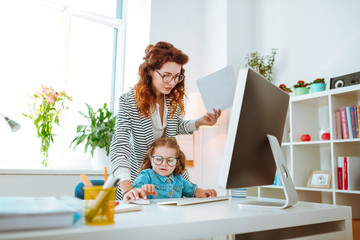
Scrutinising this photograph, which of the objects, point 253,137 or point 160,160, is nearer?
point 253,137

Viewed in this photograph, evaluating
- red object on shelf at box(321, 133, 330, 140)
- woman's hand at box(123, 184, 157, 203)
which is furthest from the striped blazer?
red object on shelf at box(321, 133, 330, 140)

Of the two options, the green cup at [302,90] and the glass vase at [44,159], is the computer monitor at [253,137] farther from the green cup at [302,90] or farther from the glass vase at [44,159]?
the glass vase at [44,159]

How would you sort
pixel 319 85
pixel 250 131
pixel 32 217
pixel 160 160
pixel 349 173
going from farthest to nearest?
pixel 319 85 < pixel 349 173 < pixel 160 160 < pixel 250 131 < pixel 32 217

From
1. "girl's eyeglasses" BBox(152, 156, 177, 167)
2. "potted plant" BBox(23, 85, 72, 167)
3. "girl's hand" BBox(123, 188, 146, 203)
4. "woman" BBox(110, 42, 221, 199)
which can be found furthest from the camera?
"potted plant" BBox(23, 85, 72, 167)

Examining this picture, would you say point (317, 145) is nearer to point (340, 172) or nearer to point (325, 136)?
point (325, 136)

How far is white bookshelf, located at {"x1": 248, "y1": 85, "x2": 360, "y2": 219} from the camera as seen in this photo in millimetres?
2320

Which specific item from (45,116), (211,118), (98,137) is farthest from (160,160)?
(45,116)

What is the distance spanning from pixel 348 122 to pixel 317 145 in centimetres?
38

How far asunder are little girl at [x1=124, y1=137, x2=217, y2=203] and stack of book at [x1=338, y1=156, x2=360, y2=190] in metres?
1.33

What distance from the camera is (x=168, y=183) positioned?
1438mm

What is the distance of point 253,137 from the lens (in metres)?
0.93

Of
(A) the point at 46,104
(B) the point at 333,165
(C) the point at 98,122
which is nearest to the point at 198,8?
(C) the point at 98,122

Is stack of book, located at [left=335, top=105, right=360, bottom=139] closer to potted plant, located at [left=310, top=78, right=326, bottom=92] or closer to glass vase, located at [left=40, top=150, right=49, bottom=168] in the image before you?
potted plant, located at [left=310, top=78, right=326, bottom=92]

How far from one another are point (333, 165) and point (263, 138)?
1.58 metres
